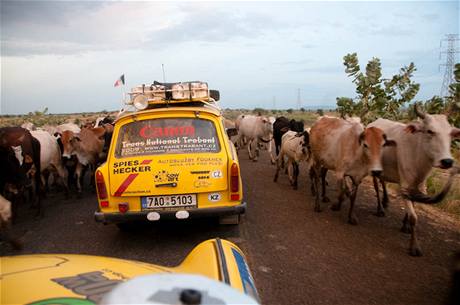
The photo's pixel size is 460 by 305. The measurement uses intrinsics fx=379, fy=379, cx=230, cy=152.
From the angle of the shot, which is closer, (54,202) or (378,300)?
(378,300)

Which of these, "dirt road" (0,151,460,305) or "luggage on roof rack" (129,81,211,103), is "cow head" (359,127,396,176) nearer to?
"dirt road" (0,151,460,305)

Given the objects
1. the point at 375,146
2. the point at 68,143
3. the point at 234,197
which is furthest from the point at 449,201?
the point at 68,143

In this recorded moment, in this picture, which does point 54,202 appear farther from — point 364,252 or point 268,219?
point 364,252

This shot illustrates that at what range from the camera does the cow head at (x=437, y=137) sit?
5.48 metres

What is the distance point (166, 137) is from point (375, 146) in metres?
3.46

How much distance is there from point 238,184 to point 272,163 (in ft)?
28.7

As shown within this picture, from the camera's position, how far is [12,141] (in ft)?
22.4

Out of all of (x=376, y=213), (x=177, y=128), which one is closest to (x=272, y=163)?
(x=376, y=213)

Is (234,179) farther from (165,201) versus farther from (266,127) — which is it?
(266,127)

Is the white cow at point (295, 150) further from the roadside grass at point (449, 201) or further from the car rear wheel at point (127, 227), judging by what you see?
the car rear wheel at point (127, 227)

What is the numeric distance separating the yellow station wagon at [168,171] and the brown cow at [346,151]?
243 cm

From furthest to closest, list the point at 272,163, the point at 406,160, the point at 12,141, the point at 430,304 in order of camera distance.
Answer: the point at 272,163, the point at 12,141, the point at 406,160, the point at 430,304

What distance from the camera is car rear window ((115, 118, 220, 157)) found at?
573cm

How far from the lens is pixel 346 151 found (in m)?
7.16
